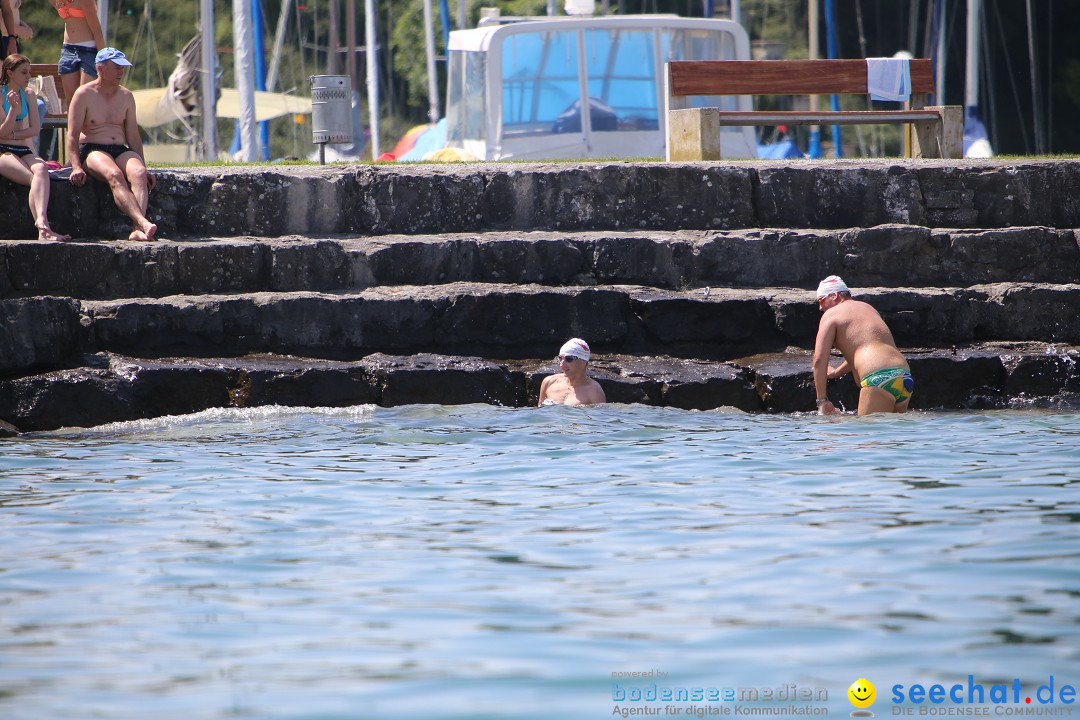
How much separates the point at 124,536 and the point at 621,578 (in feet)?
7.22

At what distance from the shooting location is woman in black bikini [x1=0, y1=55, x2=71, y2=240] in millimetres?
9938

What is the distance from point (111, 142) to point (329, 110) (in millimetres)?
2262

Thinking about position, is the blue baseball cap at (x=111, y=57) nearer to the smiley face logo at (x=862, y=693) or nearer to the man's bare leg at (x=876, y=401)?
the man's bare leg at (x=876, y=401)

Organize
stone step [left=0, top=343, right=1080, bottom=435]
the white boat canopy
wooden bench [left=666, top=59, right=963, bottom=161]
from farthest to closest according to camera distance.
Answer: the white boat canopy → wooden bench [left=666, top=59, right=963, bottom=161] → stone step [left=0, top=343, right=1080, bottom=435]

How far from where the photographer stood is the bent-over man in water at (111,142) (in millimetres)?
10180

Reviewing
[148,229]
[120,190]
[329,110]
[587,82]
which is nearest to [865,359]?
[148,229]

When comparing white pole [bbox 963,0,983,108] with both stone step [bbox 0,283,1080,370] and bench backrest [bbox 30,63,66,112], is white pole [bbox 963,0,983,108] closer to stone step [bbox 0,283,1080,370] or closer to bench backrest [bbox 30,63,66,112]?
stone step [bbox 0,283,1080,370]

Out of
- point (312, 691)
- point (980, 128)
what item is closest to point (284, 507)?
point (312, 691)

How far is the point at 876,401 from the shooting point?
8750 mm

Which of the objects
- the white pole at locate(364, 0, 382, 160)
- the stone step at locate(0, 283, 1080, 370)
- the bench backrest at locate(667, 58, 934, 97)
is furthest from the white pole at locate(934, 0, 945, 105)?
the stone step at locate(0, 283, 1080, 370)

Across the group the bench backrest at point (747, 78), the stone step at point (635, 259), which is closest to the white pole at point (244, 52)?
the stone step at point (635, 259)

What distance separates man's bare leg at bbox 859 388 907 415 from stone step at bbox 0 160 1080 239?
2.56 metres

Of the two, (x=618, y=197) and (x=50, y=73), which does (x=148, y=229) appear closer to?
(x=50, y=73)

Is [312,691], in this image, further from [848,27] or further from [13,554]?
[848,27]
